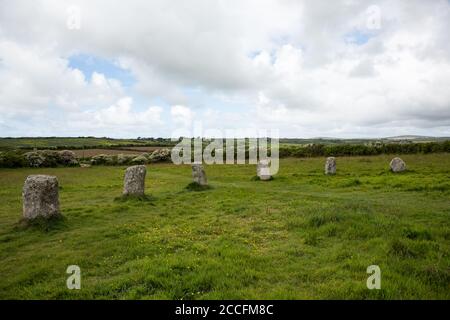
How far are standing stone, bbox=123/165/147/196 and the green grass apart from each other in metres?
1.65

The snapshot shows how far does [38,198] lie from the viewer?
15.4m

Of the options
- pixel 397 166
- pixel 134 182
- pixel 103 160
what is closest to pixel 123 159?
pixel 103 160

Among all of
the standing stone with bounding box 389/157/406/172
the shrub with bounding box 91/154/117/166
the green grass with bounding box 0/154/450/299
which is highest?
the standing stone with bounding box 389/157/406/172

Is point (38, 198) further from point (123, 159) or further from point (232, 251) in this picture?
point (123, 159)

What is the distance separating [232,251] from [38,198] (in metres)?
9.31

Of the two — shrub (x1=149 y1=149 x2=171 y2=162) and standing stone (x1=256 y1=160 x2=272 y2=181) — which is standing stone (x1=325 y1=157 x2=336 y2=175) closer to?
standing stone (x1=256 y1=160 x2=272 y2=181)

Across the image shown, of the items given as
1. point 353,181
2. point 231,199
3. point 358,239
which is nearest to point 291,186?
point 353,181

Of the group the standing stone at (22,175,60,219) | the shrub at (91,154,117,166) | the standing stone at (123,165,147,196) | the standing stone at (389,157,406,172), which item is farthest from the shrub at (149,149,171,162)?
the standing stone at (22,175,60,219)

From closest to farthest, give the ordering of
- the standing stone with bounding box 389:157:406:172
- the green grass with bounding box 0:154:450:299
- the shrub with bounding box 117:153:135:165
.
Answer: the green grass with bounding box 0:154:450:299 < the standing stone with bounding box 389:157:406:172 < the shrub with bounding box 117:153:135:165

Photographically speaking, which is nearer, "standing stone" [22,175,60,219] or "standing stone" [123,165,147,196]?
"standing stone" [22,175,60,219]

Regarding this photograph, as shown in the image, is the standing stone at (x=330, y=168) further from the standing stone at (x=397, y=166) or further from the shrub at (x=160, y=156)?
the shrub at (x=160, y=156)

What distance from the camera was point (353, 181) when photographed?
27781 mm

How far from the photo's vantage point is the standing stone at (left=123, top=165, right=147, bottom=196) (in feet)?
72.4

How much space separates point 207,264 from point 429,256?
594cm
